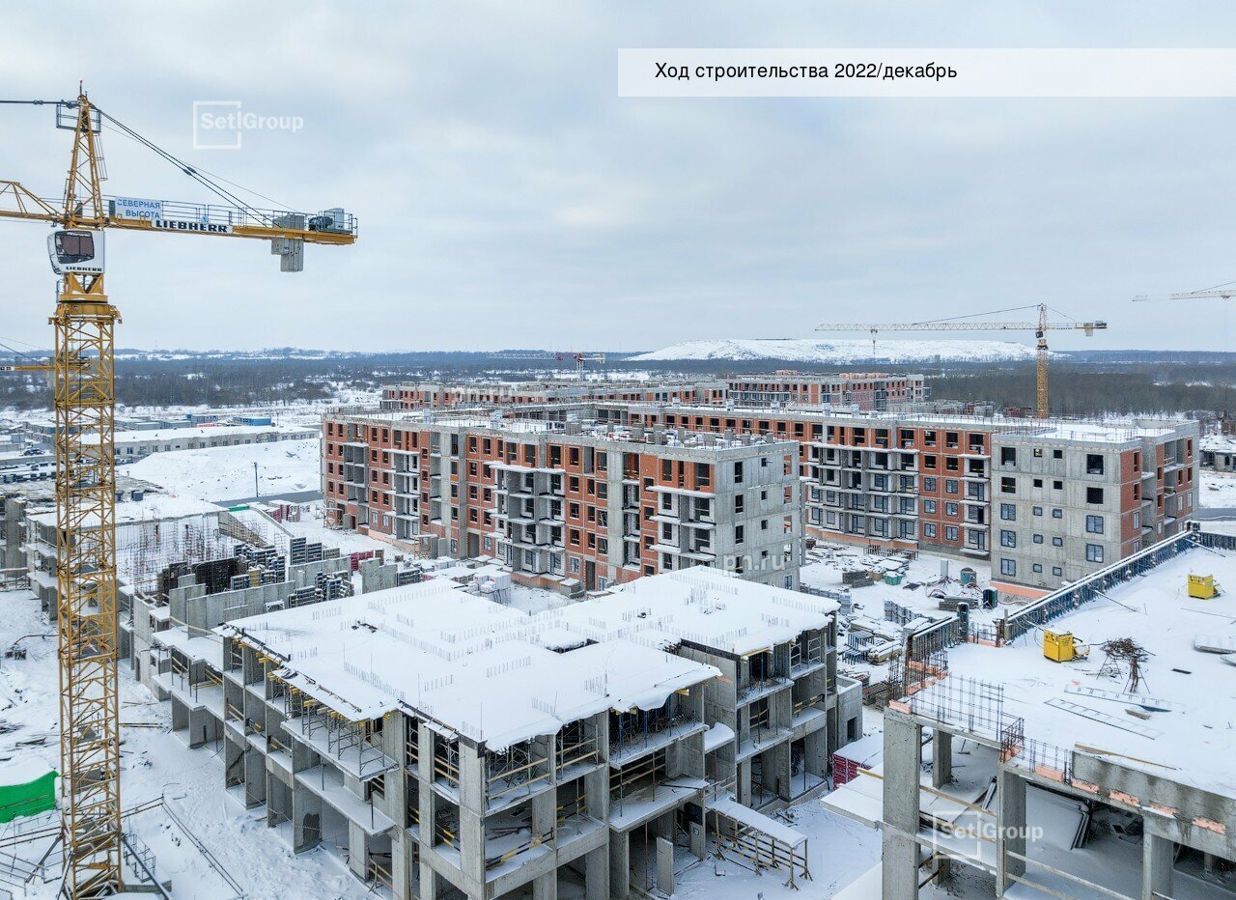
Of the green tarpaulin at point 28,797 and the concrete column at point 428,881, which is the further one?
the green tarpaulin at point 28,797

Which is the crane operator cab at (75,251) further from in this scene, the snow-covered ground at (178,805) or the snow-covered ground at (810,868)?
the snow-covered ground at (810,868)

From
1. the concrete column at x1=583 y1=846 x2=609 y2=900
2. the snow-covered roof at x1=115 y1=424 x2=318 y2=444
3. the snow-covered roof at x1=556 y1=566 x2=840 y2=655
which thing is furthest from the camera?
the snow-covered roof at x1=115 y1=424 x2=318 y2=444

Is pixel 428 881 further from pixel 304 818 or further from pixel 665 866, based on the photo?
pixel 665 866

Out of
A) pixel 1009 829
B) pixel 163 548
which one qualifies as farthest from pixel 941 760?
pixel 163 548

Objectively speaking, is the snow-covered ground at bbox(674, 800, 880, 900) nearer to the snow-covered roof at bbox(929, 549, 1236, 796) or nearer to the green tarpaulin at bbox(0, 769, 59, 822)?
the snow-covered roof at bbox(929, 549, 1236, 796)

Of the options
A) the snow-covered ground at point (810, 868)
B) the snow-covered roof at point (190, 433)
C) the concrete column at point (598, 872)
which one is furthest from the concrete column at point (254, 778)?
the snow-covered roof at point (190, 433)

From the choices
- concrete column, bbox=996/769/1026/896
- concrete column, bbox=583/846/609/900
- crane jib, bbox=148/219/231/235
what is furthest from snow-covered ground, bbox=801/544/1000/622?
crane jib, bbox=148/219/231/235
